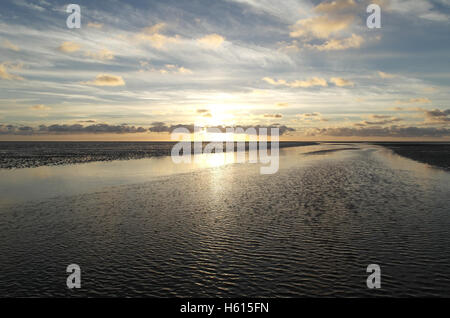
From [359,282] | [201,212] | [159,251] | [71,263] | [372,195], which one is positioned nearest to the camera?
[359,282]

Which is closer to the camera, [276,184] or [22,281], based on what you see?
[22,281]

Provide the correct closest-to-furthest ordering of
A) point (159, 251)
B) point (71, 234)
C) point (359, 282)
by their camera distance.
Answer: point (359, 282)
point (159, 251)
point (71, 234)

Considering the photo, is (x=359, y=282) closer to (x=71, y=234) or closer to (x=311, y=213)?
(x=311, y=213)

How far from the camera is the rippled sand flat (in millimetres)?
12734

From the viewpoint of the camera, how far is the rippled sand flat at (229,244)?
1273cm

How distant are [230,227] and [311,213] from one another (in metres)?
7.40

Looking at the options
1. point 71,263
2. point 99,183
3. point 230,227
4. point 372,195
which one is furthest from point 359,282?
point 99,183

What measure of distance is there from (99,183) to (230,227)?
25722 mm

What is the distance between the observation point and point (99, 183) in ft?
132

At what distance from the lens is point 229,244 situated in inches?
694
